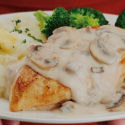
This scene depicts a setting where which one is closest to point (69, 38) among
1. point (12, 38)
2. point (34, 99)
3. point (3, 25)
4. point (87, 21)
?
point (34, 99)

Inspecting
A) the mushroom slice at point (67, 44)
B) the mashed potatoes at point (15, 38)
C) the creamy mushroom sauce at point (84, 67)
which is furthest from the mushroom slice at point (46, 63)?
the mashed potatoes at point (15, 38)

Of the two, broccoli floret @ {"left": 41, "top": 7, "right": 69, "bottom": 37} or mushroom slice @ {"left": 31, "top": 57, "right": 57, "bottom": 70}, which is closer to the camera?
mushroom slice @ {"left": 31, "top": 57, "right": 57, "bottom": 70}

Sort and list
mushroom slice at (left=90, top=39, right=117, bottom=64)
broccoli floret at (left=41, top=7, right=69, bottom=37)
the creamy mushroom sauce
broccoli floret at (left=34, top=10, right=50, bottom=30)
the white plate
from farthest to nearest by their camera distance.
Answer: broccoli floret at (left=34, top=10, right=50, bottom=30)
broccoli floret at (left=41, top=7, right=69, bottom=37)
mushroom slice at (left=90, top=39, right=117, bottom=64)
the creamy mushroom sauce
the white plate

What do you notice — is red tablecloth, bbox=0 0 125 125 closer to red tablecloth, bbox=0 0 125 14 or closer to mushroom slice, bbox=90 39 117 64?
red tablecloth, bbox=0 0 125 14

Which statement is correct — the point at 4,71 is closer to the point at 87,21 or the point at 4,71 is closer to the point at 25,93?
the point at 25,93

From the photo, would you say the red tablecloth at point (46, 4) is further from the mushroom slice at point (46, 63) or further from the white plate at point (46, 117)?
the white plate at point (46, 117)

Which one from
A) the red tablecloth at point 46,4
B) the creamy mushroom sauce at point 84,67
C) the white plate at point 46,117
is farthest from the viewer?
the red tablecloth at point 46,4

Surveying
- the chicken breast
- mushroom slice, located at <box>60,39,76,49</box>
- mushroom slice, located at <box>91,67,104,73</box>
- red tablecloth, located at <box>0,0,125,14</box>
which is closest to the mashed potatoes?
the chicken breast
